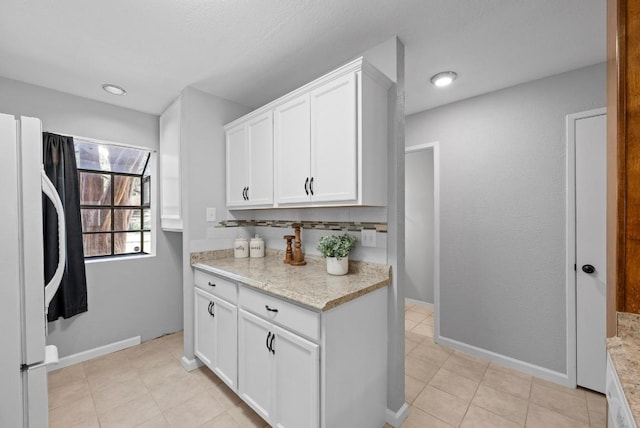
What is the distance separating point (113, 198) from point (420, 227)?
12.8 ft

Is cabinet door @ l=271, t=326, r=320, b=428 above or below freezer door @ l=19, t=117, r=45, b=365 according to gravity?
below

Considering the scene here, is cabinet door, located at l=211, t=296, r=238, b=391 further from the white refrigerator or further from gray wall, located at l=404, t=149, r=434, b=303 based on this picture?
gray wall, located at l=404, t=149, r=434, b=303

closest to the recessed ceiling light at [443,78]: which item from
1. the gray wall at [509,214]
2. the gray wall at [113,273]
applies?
the gray wall at [509,214]

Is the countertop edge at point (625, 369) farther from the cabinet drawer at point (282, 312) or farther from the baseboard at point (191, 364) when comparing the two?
the baseboard at point (191, 364)

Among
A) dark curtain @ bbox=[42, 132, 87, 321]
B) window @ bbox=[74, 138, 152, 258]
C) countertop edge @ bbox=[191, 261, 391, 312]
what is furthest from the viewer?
window @ bbox=[74, 138, 152, 258]

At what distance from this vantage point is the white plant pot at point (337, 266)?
5.80 feet

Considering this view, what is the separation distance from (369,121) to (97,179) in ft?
9.47

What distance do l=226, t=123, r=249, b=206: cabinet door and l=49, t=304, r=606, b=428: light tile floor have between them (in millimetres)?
1540

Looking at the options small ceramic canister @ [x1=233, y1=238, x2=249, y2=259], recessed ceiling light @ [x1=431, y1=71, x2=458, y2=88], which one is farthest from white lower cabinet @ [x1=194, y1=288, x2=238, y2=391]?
recessed ceiling light @ [x1=431, y1=71, x2=458, y2=88]

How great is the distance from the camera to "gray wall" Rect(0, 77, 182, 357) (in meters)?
2.31

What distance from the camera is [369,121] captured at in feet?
5.19

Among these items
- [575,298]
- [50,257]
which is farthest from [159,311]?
[575,298]

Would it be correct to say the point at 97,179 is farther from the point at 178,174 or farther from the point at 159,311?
the point at 159,311

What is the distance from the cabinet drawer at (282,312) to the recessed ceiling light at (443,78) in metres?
2.06
